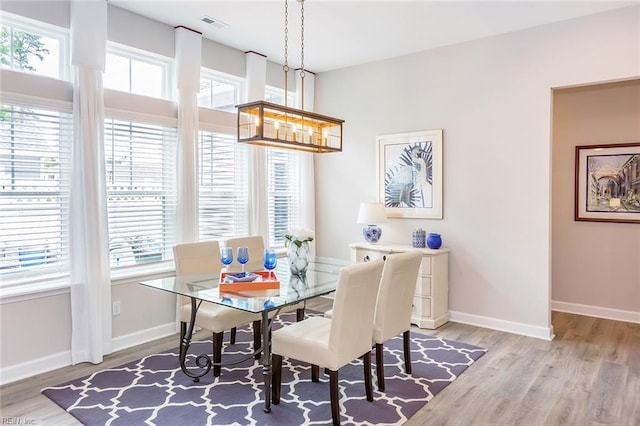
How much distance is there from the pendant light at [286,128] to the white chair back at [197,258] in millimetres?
1075

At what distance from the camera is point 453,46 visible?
4727mm

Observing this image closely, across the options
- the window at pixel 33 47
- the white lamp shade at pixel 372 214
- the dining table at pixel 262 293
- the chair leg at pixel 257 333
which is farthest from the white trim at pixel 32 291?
the white lamp shade at pixel 372 214

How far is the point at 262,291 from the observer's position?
2.89 metres

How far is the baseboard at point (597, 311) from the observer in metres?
4.75

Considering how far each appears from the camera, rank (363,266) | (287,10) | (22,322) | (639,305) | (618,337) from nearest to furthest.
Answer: (363,266), (22,322), (287,10), (618,337), (639,305)

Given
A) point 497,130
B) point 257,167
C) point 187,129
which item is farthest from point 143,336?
point 497,130

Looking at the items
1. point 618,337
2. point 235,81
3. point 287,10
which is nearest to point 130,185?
point 235,81

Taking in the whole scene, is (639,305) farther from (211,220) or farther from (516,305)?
(211,220)

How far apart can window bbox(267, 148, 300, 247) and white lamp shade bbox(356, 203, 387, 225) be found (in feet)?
3.64

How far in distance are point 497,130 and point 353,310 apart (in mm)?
2874

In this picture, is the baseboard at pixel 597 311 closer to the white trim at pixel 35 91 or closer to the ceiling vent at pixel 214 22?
the ceiling vent at pixel 214 22

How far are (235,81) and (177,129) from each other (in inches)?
43.7

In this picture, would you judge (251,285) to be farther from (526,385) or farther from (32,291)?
(526,385)

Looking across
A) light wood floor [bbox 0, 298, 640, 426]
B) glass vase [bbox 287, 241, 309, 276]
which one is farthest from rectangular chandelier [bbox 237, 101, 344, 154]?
light wood floor [bbox 0, 298, 640, 426]
